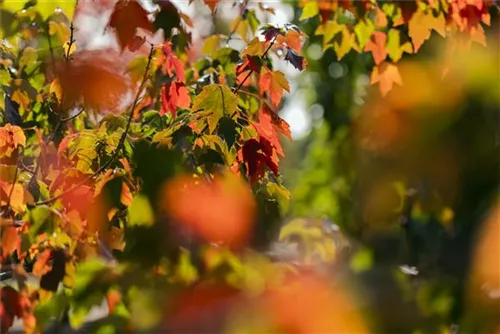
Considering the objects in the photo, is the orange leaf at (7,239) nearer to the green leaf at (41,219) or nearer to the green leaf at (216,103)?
the green leaf at (41,219)

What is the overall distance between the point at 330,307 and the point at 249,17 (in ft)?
7.69

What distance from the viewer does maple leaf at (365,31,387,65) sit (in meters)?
2.97

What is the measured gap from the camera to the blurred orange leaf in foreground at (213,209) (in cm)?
158

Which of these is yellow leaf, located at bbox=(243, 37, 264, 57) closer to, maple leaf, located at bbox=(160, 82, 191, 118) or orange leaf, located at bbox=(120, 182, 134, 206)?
maple leaf, located at bbox=(160, 82, 191, 118)

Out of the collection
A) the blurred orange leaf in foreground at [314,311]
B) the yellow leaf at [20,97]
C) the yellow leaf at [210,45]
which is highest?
the yellow leaf at [210,45]

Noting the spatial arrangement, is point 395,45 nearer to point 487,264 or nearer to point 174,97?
point 174,97

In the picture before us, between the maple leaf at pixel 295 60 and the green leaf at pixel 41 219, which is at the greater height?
the maple leaf at pixel 295 60

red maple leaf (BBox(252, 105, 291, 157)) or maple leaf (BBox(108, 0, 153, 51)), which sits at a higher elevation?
maple leaf (BBox(108, 0, 153, 51))

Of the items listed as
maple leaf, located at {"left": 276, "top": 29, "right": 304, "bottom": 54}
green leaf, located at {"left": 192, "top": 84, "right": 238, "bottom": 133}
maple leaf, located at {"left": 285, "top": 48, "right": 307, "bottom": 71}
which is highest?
maple leaf, located at {"left": 276, "top": 29, "right": 304, "bottom": 54}

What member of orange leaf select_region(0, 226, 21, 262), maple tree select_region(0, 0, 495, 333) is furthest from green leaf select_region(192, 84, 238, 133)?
orange leaf select_region(0, 226, 21, 262)

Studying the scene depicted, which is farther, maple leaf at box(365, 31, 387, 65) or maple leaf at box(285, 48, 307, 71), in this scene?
maple leaf at box(365, 31, 387, 65)

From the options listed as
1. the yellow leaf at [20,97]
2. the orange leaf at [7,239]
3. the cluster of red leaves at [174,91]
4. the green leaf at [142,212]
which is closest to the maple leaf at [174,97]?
the cluster of red leaves at [174,91]

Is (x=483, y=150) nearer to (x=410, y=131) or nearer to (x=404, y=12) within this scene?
(x=410, y=131)

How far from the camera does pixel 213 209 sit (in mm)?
1688
